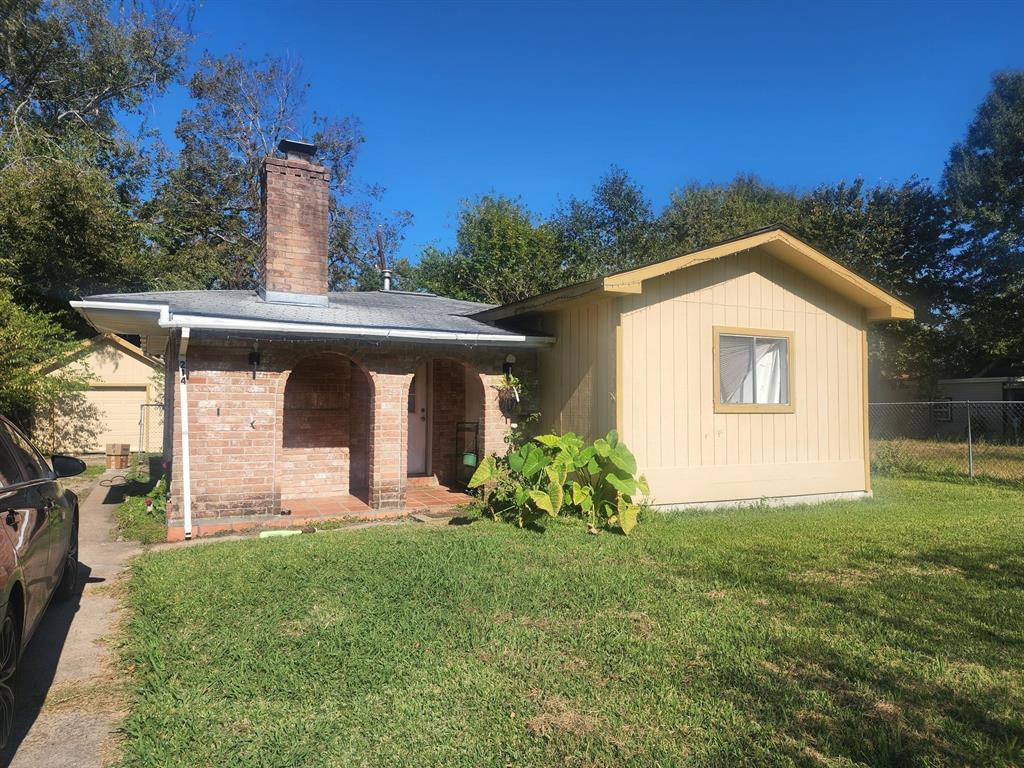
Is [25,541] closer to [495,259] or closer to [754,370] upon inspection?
[754,370]

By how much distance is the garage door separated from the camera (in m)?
18.0

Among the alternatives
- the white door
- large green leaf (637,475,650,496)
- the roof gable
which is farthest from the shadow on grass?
the white door

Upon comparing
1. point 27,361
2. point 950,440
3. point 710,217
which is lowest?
point 950,440

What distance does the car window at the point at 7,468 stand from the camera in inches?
134

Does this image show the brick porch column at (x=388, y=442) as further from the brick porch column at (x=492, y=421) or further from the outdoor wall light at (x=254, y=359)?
the outdoor wall light at (x=254, y=359)

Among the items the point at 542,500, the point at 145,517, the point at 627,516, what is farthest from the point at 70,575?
the point at 627,516

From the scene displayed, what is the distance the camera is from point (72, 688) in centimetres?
350

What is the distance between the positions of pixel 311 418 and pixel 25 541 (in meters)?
6.25

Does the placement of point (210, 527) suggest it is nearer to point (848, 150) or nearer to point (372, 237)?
point (372, 237)

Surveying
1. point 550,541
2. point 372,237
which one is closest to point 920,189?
point 372,237

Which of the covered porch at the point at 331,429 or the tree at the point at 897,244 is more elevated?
the tree at the point at 897,244

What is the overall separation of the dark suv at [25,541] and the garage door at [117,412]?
15401 mm

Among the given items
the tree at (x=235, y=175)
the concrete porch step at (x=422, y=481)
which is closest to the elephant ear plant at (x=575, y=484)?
the concrete porch step at (x=422, y=481)

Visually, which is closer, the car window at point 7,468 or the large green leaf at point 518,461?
the car window at point 7,468
